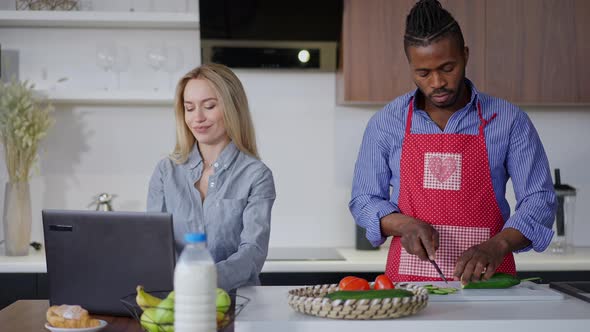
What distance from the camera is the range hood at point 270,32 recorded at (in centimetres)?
339

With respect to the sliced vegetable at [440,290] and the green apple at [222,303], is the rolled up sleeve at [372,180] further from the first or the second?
the green apple at [222,303]

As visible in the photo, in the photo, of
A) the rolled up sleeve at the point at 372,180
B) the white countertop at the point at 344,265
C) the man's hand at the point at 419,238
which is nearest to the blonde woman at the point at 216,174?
the rolled up sleeve at the point at 372,180

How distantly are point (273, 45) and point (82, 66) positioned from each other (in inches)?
33.8

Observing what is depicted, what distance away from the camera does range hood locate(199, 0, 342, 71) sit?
3.39 meters

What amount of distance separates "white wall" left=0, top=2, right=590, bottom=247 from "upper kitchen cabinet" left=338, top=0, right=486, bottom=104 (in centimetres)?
29

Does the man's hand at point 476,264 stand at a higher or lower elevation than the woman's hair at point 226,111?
lower

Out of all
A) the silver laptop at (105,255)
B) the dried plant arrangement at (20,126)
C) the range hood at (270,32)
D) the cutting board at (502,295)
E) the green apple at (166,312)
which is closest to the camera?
the green apple at (166,312)

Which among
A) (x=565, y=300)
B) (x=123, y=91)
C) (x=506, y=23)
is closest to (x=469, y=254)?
(x=565, y=300)

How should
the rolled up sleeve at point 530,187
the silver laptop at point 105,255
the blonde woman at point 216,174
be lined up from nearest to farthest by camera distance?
the silver laptop at point 105,255, the rolled up sleeve at point 530,187, the blonde woman at point 216,174

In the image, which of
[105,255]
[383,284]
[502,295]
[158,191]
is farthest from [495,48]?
[105,255]

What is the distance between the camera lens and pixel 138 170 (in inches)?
144

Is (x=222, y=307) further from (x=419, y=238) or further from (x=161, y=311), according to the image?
(x=419, y=238)

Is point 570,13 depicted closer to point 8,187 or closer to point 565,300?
point 565,300

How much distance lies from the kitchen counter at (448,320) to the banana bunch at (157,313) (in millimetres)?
128
